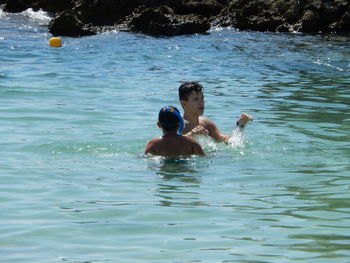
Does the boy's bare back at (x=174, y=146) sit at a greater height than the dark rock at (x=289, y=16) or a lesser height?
lesser

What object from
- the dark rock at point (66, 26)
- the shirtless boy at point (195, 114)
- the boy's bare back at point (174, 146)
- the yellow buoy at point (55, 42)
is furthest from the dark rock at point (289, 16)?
the boy's bare back at point (174, 146)

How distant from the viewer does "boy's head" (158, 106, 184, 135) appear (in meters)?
7.77

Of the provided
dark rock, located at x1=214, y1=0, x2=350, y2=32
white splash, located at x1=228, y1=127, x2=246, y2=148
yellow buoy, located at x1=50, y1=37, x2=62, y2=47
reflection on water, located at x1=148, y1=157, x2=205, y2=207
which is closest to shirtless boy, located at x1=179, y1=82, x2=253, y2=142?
white splash, located at x1=228, y1=127, x2=246, y2=148

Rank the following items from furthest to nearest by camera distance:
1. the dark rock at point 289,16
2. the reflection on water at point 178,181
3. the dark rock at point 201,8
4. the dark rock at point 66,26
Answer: the dark rock at point 201,8 < the dark rock at point 289,16 < the dark rock at point 66,26 < the reflection on water at point 178,181

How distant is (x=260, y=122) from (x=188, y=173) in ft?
11.8

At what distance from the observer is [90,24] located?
24266mm

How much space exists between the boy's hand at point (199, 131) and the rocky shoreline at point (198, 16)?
14.0 metres

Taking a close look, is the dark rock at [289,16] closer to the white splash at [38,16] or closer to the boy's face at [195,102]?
the white splash at [38,16]

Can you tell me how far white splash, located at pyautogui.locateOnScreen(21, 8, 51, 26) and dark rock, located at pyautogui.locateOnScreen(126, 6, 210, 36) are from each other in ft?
12.1

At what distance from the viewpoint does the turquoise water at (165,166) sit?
516 centimetres

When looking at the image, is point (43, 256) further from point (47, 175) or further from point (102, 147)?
point (102, 147)

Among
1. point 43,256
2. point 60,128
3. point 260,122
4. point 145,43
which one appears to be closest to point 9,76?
point 60,128

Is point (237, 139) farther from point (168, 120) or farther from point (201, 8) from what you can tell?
point (201, 8)

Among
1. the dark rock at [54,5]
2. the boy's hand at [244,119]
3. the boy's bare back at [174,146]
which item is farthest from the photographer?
the dark rock at [54,5]
